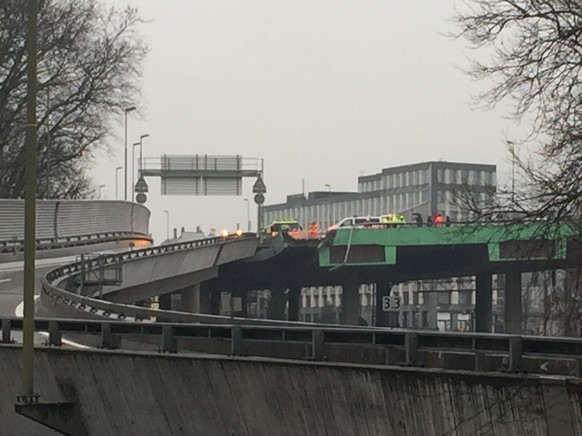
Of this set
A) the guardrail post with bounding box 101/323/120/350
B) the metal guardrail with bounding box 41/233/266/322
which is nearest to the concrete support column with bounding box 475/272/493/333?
the metal guardrail with bounding box 41/233/266/322

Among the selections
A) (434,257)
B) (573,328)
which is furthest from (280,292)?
(573,328)

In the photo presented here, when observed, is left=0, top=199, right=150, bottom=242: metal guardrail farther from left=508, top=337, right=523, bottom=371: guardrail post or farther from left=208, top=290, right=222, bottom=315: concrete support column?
left=508, top=337, right=523, bottom=371: guardrail post

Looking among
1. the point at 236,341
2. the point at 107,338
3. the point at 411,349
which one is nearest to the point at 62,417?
the point at 107,338

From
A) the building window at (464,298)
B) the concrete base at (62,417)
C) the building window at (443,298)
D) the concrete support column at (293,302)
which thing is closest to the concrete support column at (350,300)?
the concrete support column at (293,302)

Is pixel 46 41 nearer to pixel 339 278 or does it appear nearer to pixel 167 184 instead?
pixel 167 184

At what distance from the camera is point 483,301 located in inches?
4464

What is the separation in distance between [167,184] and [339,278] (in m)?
14.4

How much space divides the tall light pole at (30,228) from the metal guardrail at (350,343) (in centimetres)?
303

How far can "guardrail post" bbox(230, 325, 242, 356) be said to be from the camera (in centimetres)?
2056

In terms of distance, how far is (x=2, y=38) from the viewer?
246 ft

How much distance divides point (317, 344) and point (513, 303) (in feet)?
267

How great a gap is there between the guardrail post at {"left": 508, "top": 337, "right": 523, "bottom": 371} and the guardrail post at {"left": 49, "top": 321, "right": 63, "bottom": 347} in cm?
1049

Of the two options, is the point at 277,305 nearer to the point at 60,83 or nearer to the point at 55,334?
the point at 60,83

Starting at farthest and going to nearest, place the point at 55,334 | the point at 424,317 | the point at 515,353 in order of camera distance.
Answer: the point at 424,317
the point at 55,334
the point at 515,353
